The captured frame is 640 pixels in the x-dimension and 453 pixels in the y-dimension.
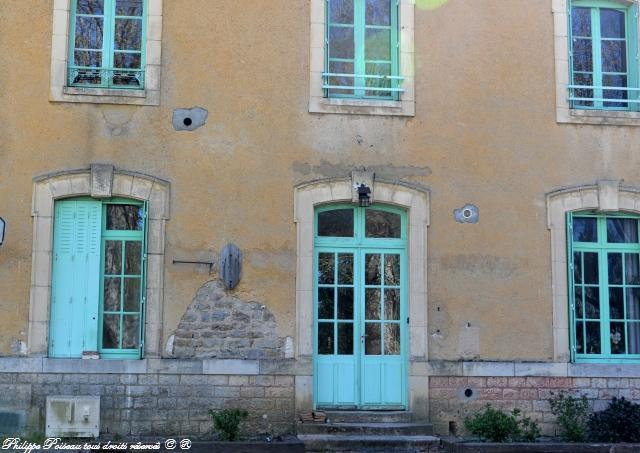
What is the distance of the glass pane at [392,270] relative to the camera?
9.67 metres

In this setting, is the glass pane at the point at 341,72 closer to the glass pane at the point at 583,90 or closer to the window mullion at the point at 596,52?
the glass pane at the point at 583,90

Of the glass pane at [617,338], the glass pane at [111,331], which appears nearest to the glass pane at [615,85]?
the glass pane at [617,338]

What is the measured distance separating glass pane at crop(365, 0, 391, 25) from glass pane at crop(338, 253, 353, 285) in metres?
2.70

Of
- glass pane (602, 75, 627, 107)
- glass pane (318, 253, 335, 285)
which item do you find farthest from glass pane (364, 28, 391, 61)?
glass pane (602, 75, 627, 107)

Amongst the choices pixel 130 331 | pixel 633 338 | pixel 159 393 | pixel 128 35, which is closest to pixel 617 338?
pixel 633 338

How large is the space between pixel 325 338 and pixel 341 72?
9.82 feet

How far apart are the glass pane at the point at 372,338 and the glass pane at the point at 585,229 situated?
8.26 ft

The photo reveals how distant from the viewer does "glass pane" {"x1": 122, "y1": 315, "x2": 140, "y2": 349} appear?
9.24 m

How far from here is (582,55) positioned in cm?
1017

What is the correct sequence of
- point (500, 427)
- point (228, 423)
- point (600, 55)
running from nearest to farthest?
point (228, 423)
point (500, 427)
point (600, 55)

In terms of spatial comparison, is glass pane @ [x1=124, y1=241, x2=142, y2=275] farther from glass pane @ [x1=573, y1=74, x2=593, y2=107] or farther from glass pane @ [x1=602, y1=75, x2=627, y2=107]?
glass pane @ [x1=602, y1=75, x2=627, y2=107]

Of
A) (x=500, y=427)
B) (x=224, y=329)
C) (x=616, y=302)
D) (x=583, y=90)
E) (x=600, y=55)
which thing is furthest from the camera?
(x=600, y=55)

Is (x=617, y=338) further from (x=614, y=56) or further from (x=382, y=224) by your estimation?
(x=614, y=56)

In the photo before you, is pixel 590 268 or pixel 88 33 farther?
pixel 590 268
